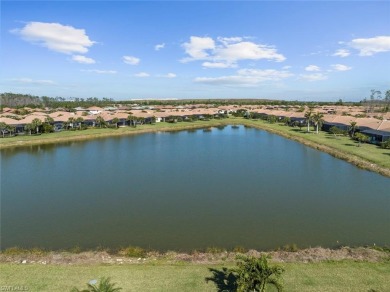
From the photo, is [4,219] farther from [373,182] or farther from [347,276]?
[373,182]

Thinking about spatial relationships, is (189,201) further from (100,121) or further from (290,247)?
(100,121)

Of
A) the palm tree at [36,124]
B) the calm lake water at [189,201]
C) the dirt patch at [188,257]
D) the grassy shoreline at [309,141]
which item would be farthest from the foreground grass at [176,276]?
the palm tree at [36,124]

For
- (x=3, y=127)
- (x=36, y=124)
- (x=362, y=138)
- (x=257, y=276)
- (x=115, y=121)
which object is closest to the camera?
(x=257, y=276)

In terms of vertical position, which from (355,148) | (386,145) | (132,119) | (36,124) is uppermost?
(132,119)

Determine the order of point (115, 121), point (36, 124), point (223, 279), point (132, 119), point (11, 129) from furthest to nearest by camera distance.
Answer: point (132, 119), point (115, 121), point (36, 124), point (11, 129), point (223, 279)

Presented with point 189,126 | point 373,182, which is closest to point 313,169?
point 373,182

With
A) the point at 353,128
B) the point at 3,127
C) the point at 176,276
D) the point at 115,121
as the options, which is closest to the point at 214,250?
the point at 176,276

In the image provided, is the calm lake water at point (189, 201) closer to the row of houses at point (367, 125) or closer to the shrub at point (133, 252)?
the shrub at point (133, 252)
